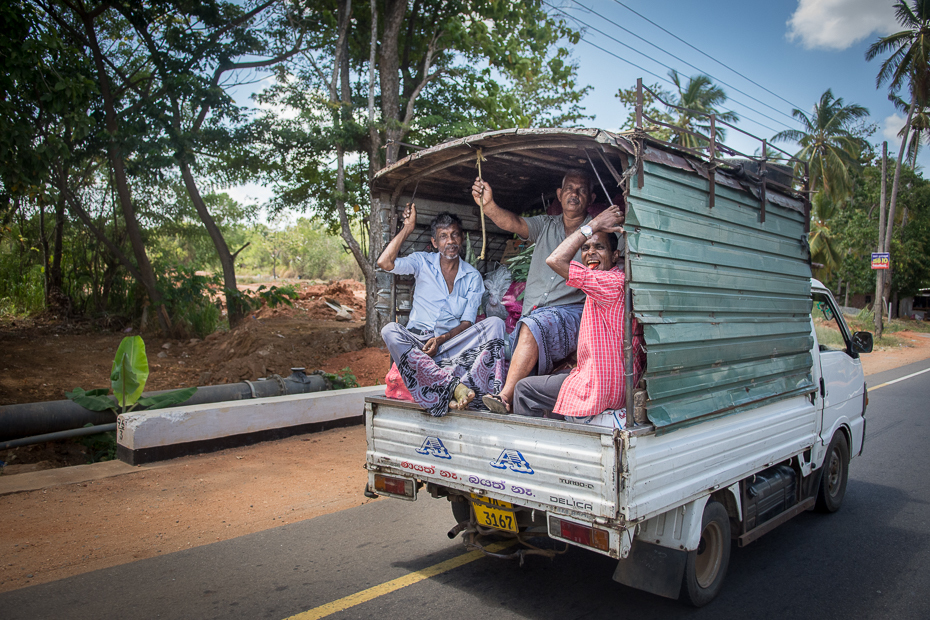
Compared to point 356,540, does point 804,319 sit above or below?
above

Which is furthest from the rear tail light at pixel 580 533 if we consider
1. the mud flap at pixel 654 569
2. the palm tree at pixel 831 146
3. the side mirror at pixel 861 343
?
the palm tree at pixel 831 146

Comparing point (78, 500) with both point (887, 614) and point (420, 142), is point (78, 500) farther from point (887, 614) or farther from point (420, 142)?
point (420, 142)

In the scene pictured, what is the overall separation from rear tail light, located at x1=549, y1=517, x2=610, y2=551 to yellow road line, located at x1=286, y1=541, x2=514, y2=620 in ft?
2.35

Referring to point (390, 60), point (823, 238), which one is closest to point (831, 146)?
point (823, 238)

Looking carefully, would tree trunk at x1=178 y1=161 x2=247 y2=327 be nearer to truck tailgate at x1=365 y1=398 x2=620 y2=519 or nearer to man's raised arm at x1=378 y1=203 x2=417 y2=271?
man's raised arm at x1=378 y1=203 x2=417 y2=271

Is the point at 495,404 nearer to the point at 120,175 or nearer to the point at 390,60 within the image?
the point at 390,60

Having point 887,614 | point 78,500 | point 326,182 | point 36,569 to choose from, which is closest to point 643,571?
point 887,614

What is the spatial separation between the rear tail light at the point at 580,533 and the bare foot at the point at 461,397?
0.83 meters

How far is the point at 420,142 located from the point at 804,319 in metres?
9.13

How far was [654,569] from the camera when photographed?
308 centimetres

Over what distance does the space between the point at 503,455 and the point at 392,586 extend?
3.62ft

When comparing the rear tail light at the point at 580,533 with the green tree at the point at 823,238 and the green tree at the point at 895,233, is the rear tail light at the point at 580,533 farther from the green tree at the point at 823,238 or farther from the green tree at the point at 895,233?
the green tree at the point at 895,233

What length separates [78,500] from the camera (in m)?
5.16

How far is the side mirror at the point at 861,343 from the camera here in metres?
5.00
